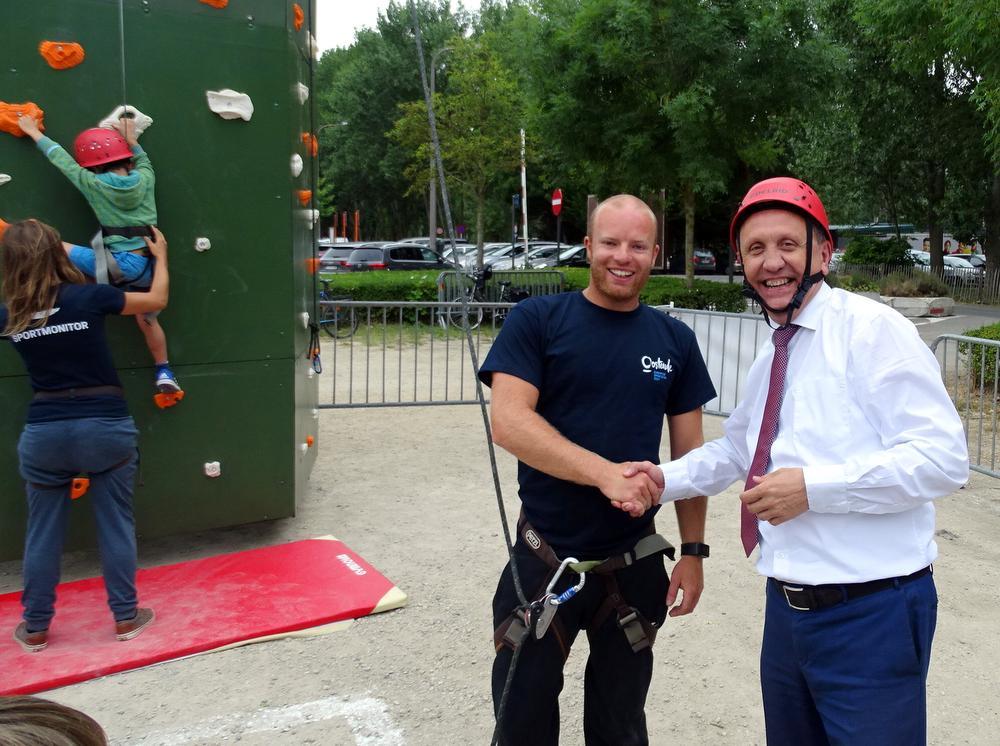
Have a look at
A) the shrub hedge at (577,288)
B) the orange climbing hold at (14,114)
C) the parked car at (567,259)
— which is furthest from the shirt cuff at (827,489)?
the parked car at (567,259)

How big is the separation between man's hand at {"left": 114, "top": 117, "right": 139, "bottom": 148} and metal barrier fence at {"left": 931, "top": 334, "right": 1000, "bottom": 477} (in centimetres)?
560

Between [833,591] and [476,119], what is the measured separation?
965 inches

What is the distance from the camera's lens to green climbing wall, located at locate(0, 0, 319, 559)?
4.30 metres

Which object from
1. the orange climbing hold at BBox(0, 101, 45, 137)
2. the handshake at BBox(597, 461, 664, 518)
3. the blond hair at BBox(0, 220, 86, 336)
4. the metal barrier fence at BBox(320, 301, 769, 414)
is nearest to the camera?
the handshake at BBox(597, 461, 664, 518)

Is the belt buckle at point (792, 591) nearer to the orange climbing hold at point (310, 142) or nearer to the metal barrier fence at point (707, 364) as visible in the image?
the orange climbing hold at point (310, 142)

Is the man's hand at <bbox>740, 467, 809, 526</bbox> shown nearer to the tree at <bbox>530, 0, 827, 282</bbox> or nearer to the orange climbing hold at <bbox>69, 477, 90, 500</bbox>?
the orange climbing hold at <bbox>69, 477, 90, 500</bbox>

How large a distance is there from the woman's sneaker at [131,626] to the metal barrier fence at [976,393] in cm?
549

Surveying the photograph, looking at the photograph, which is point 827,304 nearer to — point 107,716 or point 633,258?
point 633,258

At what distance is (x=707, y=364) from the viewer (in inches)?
364

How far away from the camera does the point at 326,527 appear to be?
5695 millimetres

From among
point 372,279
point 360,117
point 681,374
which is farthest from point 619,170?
point 360,117

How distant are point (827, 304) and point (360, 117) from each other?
4083 centimetres

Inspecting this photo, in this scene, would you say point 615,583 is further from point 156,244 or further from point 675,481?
point 156,244

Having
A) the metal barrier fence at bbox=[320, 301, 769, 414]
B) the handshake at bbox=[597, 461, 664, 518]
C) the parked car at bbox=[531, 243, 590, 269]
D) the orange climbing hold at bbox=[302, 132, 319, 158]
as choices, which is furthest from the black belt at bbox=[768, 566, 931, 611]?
the parked car at bbox=[531, 243, 590, 269]
